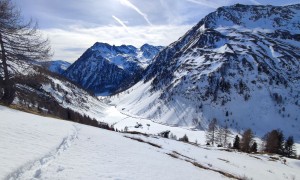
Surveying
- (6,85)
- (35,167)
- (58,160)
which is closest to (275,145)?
(6,85)

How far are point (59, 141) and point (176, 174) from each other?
8004 millimetres

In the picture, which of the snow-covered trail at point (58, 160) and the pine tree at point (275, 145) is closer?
the snow-covered trail at point (58, 160)

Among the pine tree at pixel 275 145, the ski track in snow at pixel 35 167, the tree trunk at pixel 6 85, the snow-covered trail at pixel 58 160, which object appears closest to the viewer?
the ski track in snow at pixel 35 167

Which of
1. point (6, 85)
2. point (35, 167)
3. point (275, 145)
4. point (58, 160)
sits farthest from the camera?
point (275, 145)

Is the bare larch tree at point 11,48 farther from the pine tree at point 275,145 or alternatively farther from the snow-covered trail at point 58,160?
the pine tree at point 275,145

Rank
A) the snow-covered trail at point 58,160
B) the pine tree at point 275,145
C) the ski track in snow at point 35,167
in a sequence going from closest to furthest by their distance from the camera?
the ski track in snow at point 35,167 → the snow-covered trail at point 58,160 → the pine tree at point 275,145

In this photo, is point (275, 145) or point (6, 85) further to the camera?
point (275, 145)

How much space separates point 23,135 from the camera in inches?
667

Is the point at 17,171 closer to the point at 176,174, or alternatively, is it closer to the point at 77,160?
the point at 77,160

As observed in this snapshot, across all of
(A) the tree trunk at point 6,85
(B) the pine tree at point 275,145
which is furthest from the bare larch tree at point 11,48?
(B) the pine tree at point 275,145

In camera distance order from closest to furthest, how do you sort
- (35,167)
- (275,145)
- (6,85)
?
(35,167)
(6,85)
(275,145)

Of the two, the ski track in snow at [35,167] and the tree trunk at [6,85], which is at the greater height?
the tree trunk at [6,85]

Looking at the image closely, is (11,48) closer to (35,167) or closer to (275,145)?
(35,167)

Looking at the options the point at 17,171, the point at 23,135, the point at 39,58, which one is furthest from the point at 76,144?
the point at 39,58
